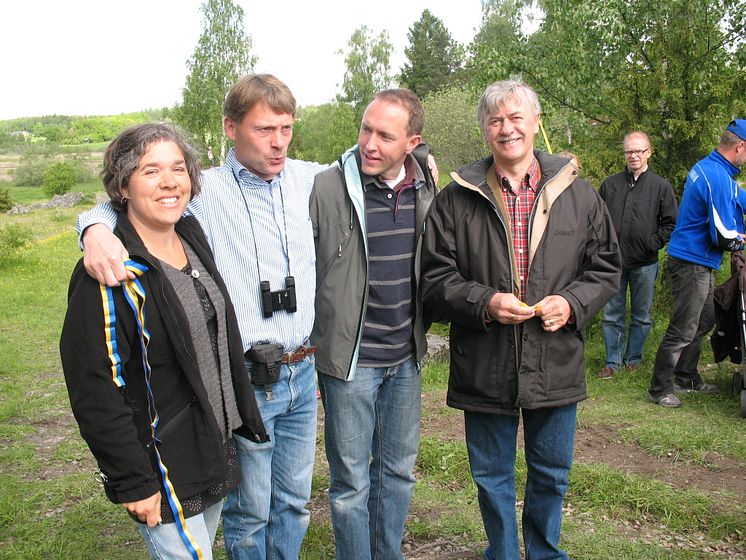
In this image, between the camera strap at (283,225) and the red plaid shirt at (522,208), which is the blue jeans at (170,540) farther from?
the red plaid shirt at (522,208)

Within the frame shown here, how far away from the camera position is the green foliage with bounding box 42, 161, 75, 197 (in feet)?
166

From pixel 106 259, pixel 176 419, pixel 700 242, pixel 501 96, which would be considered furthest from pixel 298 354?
pixel 700 242

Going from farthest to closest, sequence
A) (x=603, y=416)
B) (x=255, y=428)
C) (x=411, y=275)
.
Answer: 1. (x=603, y=416)
2. (x=411, y=275)
3. (x=255, y=428)

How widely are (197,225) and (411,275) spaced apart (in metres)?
1.04

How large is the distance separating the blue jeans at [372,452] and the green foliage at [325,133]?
142ft

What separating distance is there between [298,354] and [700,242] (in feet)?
13.7

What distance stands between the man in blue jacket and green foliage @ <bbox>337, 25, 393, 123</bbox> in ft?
146

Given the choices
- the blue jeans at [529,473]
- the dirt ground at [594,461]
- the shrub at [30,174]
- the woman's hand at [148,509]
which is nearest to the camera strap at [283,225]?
the woman's hand at [148,509]

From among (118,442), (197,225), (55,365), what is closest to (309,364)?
(197,225)

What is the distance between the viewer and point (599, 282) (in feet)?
10.7

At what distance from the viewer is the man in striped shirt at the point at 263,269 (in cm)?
291

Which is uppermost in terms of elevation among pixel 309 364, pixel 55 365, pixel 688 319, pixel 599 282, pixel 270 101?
pixel 270 101

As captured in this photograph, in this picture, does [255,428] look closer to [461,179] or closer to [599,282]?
[461,179]

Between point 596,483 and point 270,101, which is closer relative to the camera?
point 270,101
